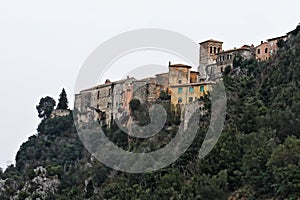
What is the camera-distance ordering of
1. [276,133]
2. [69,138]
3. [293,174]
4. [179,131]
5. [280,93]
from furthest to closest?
[69,138] → [179,131] → [280,93] → [276,133] → [293,174]

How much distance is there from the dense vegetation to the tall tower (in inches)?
146

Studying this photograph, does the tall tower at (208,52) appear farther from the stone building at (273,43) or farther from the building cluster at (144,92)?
the stone building at (273,43)

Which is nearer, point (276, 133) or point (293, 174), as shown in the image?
point (293, 174)

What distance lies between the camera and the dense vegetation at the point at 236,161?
121 ft

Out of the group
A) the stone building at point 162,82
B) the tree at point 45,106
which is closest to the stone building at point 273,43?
the stone building at point 162,82

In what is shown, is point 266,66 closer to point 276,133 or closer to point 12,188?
point 276,133

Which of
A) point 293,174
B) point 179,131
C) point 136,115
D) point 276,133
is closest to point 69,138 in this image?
point 136,115

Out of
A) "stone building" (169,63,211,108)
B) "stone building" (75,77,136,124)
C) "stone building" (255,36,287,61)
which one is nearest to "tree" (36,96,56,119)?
"stone building" (75,77,136,124)

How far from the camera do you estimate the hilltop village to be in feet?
177

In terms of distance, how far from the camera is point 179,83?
55.5 meters

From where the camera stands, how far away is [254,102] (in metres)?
46.8

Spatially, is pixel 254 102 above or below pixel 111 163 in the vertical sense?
above

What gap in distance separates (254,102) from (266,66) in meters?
6.39

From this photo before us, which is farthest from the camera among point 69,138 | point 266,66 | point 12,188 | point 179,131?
point 69,138
